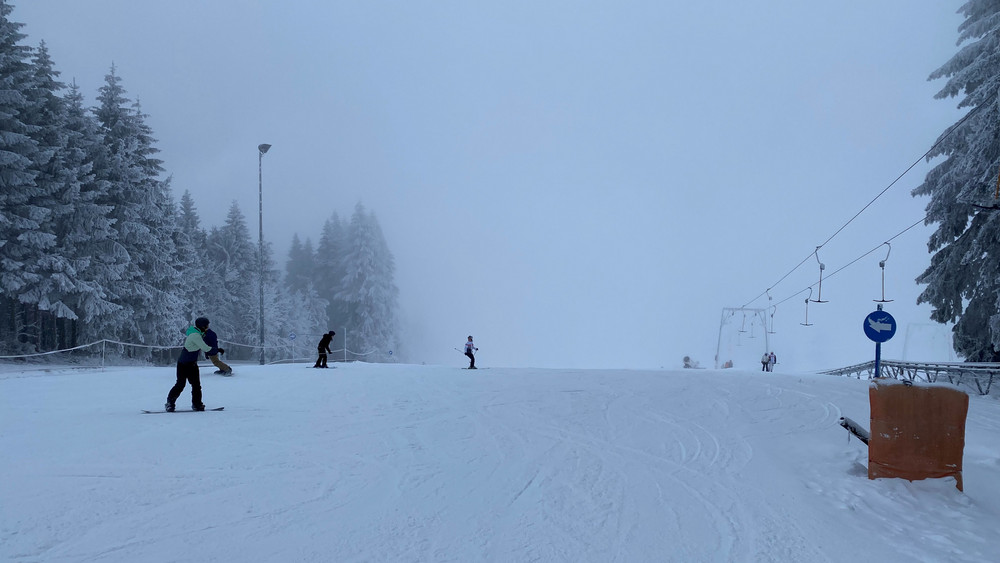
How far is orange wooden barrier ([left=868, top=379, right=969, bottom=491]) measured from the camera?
725 cm

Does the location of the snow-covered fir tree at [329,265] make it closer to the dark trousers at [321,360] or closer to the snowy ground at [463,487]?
the dark trousers at [321,360]

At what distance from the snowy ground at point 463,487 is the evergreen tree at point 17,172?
51.0 ft

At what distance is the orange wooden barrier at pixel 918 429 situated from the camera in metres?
7.25

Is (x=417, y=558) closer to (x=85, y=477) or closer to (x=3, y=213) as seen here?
(x=85, y=477)

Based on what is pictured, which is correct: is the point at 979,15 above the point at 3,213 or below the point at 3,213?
above

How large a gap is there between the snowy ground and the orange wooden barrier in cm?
24

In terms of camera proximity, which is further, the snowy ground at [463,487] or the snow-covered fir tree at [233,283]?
the snow-covered fir tree at [233,283]

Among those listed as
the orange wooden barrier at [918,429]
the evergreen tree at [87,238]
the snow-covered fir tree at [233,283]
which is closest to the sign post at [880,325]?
the orange wooden barrier at [918,429]

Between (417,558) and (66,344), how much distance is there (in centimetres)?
3383

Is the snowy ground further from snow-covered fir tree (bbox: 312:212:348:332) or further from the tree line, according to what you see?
snow-covered fir tree (bbox: 312:212:348:332)

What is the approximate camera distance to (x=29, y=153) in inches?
1045

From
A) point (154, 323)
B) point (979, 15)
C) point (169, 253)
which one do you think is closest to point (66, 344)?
point (154, 323)

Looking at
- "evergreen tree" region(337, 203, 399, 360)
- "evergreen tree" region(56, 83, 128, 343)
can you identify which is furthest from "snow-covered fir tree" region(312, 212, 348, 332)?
"evergreen tree" region(56, 83, 128, 343)

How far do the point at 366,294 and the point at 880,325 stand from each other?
5299 centimetres
